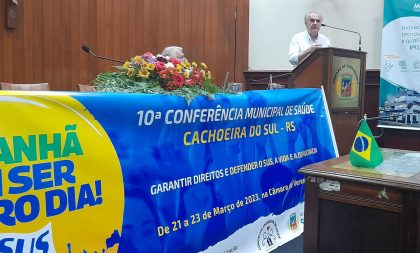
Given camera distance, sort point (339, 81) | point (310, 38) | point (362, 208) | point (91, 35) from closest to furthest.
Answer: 1. point (362, 208)
2. point (339, 81)
3. point (310, 38)
4. point (91, 35)

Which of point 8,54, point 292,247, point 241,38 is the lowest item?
point 292,247

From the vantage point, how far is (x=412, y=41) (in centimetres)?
450

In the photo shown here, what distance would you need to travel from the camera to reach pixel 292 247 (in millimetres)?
2471

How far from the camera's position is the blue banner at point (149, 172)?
137cm

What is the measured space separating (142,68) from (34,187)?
2.78 ft

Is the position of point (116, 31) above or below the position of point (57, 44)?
above

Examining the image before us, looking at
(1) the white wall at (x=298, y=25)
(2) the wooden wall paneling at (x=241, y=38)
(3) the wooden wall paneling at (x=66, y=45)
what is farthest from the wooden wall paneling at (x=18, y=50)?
(1) the white wall at (x=298, y=25)

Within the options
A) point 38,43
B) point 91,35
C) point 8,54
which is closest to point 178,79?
point 8,54

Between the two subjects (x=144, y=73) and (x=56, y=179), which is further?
(x=144, y=73)

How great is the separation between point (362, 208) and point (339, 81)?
2.14m

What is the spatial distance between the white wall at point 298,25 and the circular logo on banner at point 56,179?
177 inches

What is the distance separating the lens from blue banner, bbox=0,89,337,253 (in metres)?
1.37

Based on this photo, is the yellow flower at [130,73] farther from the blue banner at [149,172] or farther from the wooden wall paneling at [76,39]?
the wooden wall paneling at [76,39]

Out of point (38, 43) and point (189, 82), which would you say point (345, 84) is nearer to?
point (189, 82)
